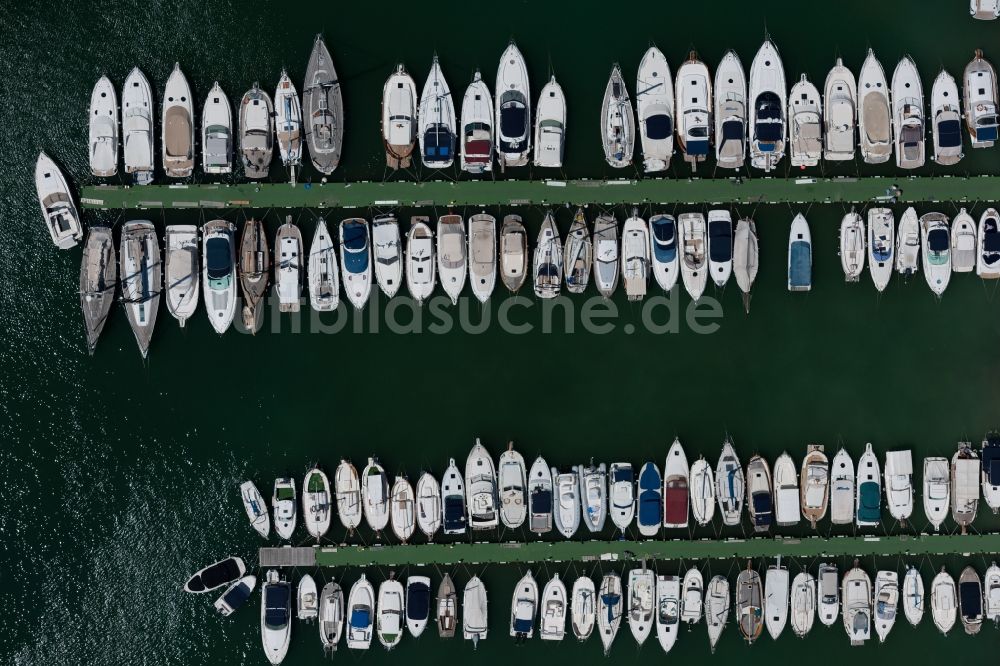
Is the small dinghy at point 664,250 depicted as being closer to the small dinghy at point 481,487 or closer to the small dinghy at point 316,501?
the small dinghy at point 481,487

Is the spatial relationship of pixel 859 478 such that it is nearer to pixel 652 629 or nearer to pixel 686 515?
pixel 686 515

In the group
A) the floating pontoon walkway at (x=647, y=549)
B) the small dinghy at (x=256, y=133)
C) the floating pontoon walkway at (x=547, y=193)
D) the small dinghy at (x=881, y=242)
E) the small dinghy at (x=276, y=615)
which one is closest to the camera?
the small dinghy at (x=256, y=133)

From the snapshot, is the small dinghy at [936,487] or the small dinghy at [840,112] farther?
the small dinghy at [936,487]

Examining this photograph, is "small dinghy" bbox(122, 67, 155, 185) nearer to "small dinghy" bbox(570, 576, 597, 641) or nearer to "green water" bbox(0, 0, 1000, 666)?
"green water" bbox(0, 0, 1000, 666)

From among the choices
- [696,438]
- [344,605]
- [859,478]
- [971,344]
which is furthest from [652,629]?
[971,344]

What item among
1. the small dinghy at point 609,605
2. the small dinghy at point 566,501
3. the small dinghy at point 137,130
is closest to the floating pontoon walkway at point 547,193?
the small dinghy at point 137,130

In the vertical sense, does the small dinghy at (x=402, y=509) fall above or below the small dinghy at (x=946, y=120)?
below
